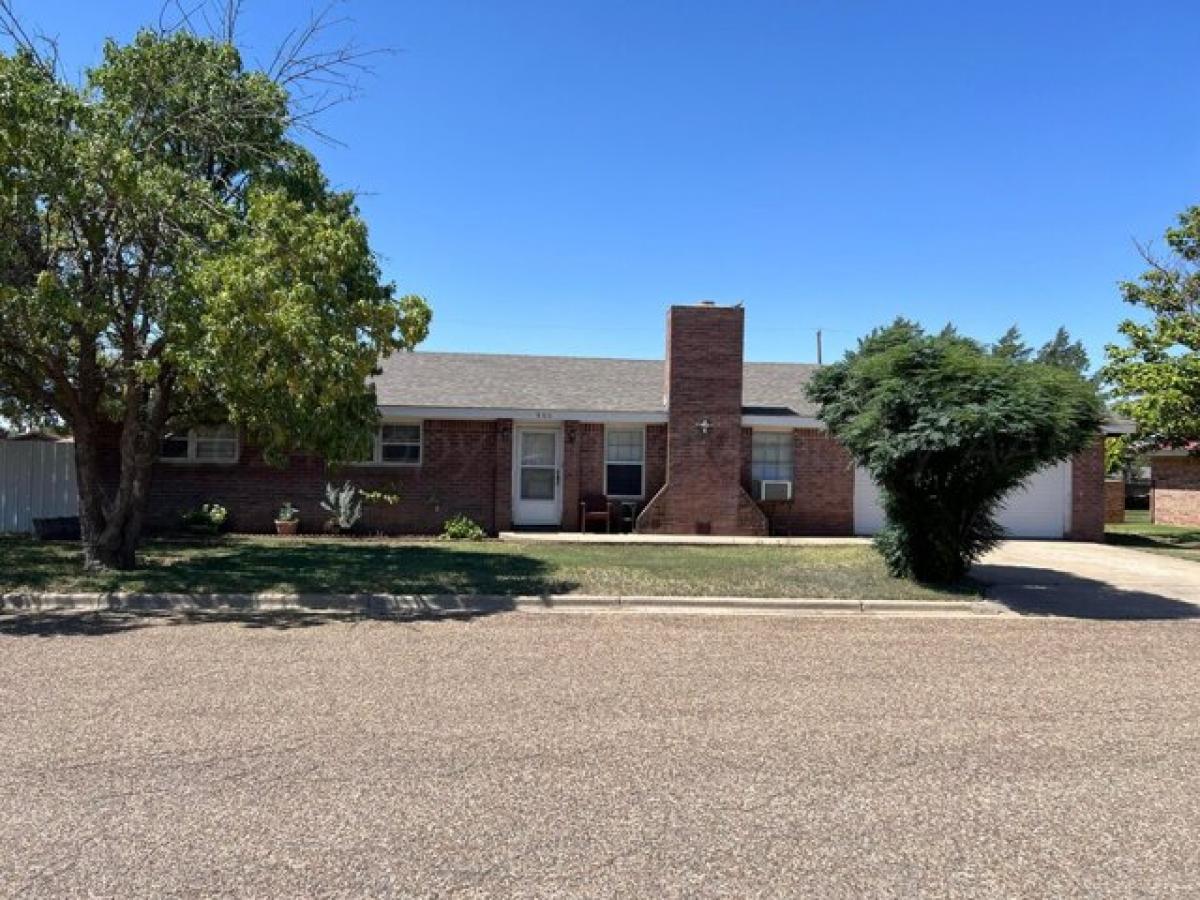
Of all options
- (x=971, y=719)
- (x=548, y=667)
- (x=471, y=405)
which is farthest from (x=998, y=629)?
(x=471, y=405)

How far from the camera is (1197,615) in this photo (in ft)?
34.7

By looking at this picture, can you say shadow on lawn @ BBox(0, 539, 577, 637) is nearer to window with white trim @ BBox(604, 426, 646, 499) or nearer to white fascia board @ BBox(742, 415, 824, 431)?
window with white trim @ BBox(604, 426, 646, 499)

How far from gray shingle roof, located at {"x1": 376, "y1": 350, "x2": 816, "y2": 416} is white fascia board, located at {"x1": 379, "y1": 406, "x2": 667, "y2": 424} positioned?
0.12 meters

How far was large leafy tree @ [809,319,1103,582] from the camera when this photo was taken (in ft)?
33.4

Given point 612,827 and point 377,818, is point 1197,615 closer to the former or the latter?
point 612,827

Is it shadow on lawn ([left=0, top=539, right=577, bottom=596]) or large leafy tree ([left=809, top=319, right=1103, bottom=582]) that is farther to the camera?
shadow on lawn ([left=0, top=539, right=577, bottom=596])

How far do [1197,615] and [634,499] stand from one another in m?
10.2

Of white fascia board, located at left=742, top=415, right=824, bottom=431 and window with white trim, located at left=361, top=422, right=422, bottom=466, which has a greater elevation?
white fascia board, located at left=742, top=415, right=824, bottom=431

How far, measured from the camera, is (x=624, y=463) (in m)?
18.5

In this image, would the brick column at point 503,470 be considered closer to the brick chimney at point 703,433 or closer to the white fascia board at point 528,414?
the white fascia board at point 528,414

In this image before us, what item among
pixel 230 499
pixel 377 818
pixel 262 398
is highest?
pixel 262 398

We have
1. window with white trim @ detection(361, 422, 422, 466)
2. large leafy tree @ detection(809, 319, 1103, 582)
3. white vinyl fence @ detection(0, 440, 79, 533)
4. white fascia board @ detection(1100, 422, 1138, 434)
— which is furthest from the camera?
white fascia board @ detection(1100, 422, 1138, 434)

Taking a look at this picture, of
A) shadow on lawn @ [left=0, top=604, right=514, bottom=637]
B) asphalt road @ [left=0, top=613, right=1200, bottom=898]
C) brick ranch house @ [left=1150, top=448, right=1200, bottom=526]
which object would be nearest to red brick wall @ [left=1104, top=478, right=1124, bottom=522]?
brick ranch house @ [left=1150, top=448, right=1200, bottom=526]

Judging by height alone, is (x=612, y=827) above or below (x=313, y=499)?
below
